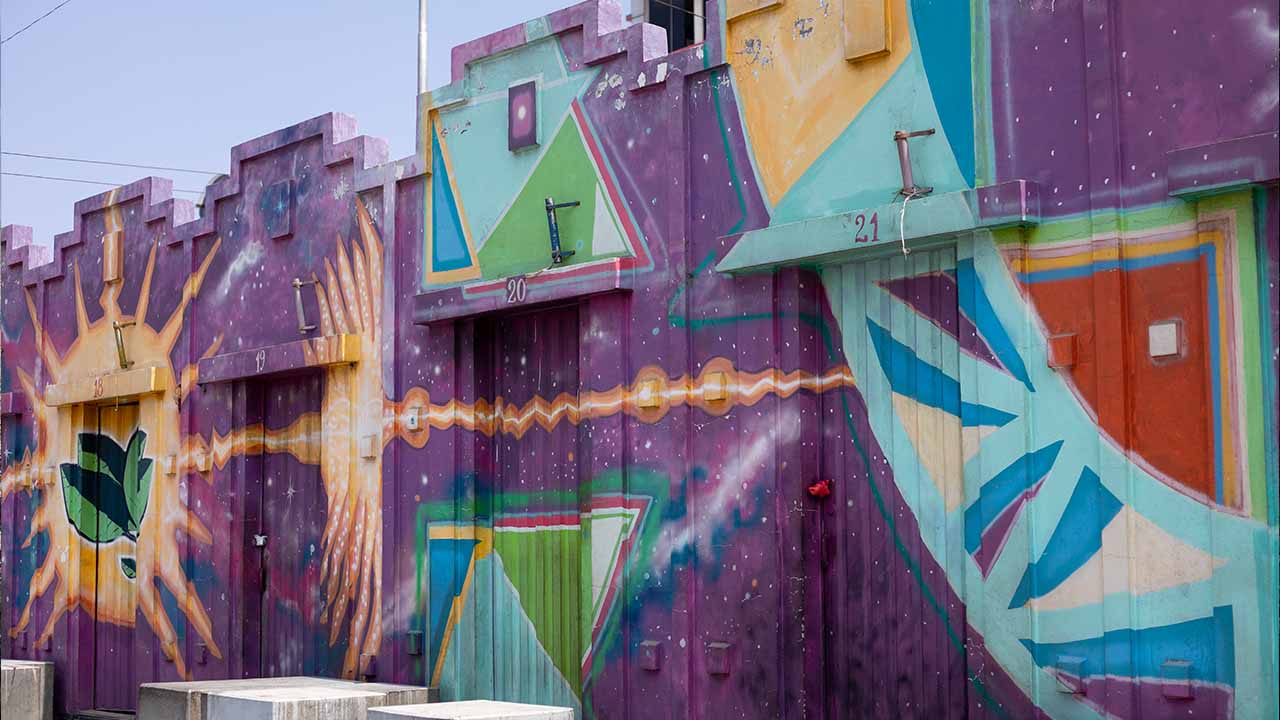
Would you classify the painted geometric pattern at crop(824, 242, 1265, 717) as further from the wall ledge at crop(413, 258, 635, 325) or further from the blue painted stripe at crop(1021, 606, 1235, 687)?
the wall ledge at crop(413, 258, 635, 325)

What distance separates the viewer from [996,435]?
337 inches

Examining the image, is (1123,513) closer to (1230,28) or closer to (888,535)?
(888,535)

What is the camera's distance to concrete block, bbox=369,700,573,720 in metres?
9.90

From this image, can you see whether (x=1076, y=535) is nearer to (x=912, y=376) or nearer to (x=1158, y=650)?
(x=1158, y=650)

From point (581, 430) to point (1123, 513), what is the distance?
4459mm

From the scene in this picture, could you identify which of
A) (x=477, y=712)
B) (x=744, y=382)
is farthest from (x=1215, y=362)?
(x=477, y=712)

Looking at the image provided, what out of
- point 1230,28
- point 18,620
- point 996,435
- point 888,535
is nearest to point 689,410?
point 888,535

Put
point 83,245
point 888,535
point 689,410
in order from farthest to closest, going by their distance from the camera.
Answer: point 83,245 < point 689,410 < point 888,535

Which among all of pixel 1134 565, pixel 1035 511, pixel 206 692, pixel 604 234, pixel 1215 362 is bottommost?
pixel 206 692

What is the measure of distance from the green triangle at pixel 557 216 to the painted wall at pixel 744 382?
0.03m

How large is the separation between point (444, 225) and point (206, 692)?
3.98 m

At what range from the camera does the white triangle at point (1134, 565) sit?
7.68 metres

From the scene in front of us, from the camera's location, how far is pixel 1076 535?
816 centimetres

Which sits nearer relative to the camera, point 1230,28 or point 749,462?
point 1230,28
